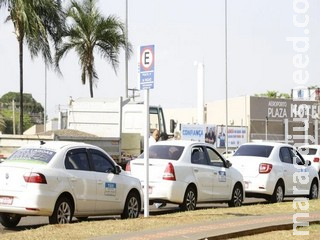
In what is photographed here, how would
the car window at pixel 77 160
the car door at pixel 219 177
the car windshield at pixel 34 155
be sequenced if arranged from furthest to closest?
1. the car door at pixel 219 177
2. the car window at pixel 77 160
3. the car windshield at pixel 34 155

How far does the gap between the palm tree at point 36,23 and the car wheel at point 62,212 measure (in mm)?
17561

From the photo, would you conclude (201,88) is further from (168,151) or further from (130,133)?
(168,151)

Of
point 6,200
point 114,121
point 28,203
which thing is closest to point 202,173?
point 28,203

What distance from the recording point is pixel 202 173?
16375 mm

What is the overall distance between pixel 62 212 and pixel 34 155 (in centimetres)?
113

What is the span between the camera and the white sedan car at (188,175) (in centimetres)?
1539

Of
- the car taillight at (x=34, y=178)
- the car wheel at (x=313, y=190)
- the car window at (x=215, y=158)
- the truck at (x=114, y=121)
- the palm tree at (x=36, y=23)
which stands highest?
the palm tree at (x=36, y=23)

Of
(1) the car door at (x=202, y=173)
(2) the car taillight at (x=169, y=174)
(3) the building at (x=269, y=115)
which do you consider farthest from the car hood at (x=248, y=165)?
(3) the building at (x=269, y=115)

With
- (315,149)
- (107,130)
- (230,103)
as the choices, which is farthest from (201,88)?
(107,130)

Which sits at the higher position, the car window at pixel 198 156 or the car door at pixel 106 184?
the car window at pixel 198 156

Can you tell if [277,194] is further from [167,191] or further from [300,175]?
[167,191]

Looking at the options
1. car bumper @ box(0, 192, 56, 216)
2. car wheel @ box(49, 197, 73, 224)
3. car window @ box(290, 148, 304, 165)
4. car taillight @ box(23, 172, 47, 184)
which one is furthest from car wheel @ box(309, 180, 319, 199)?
car taillight @ box(23, 172, 47, 184)

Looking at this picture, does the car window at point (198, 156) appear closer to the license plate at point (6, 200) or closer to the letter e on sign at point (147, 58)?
the letter e on sign at point (147, 58)

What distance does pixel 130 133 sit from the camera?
27.5 meters
